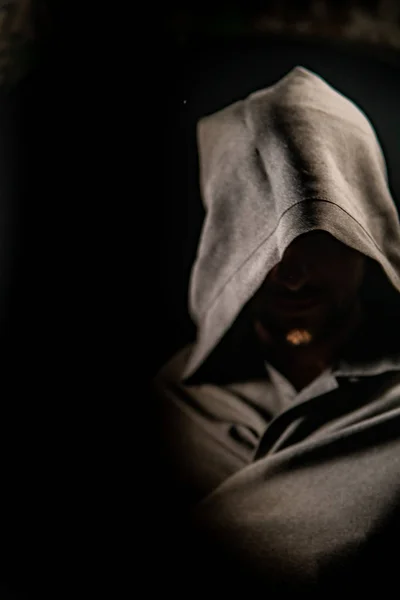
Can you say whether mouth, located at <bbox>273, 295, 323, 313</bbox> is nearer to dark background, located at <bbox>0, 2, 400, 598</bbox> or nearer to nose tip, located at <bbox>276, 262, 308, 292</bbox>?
nose tip, located at <bbox>276, 262, 308, 292</bbox>

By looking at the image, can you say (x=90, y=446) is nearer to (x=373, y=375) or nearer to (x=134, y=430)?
(x=134, y=430)

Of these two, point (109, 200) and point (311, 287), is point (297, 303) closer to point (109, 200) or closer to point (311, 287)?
point (311, 287)

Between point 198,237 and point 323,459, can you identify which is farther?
point 198,237

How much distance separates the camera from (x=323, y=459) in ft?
2.85

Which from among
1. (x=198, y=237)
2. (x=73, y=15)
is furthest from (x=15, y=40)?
(x=198, y=237)

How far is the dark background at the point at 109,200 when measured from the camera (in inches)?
38.6

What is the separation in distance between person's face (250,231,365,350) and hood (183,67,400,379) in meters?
0.07

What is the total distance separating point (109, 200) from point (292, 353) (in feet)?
1.44

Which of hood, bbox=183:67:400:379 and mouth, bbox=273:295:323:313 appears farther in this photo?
mouth, bbox=273:295:323:313

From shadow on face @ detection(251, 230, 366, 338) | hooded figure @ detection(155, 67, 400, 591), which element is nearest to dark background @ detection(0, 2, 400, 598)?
hooded figure @ detection(155, 67, 400, 591)

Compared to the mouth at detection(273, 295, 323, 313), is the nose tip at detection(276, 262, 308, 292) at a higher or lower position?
higher

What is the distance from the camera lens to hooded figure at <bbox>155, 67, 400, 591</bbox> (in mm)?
828

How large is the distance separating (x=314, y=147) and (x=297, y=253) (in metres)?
0.16

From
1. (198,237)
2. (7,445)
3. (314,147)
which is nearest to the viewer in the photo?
(314,147)
